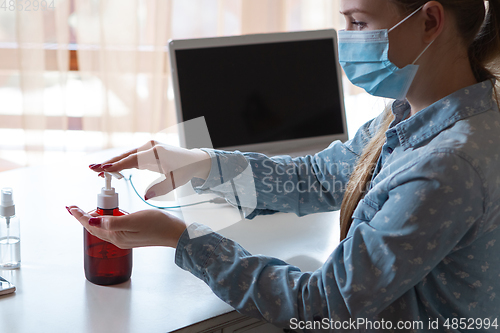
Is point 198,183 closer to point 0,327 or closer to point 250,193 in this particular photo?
point 250,193

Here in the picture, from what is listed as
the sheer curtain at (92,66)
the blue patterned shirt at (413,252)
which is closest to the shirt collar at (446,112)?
the blue patterned shirt at (413,252)

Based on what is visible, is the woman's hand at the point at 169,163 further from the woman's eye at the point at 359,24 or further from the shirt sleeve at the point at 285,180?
the woman's eye at the point at 359,24

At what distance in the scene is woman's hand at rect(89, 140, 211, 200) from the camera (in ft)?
2.99

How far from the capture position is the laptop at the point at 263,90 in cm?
128

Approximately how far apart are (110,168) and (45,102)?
188 centimetres

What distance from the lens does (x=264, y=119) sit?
135 centimetres

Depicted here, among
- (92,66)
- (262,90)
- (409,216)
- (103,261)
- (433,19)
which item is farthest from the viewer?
(92,66)

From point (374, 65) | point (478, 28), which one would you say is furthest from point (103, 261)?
point (478, 28)

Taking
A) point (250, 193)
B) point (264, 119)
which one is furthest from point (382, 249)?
point (264, 119)

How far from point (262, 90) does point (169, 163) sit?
49cm

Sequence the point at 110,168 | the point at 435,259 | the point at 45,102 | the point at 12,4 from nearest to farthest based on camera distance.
→ the point at 435,259
the point at 110,168
the point at 12,4
the point at 45,102

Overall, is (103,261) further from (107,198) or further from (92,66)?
(92,66)

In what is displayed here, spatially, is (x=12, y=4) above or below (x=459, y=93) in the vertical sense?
above

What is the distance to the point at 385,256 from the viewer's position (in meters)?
0.62
